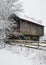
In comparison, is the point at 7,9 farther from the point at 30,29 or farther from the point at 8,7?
the point at 30,29

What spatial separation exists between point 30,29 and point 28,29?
0.72 m

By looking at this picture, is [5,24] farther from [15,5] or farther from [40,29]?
[40,29]

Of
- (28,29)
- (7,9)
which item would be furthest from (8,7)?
(28,29)

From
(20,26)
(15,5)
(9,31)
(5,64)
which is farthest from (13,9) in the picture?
(5,64)

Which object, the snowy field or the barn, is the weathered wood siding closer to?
the barn

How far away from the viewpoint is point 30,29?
38.2 metres

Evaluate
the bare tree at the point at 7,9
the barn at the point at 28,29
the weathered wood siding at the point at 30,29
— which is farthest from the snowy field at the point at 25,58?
the weathered wood siding at the point at 30,29

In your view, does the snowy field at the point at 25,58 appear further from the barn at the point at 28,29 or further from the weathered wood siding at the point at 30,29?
the weathered wood siding at the point at 30,29

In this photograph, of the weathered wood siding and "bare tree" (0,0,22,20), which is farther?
the weathered wood siding

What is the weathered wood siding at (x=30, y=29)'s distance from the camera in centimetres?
3595

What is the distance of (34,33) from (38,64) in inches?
1135

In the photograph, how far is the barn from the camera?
35.2 m

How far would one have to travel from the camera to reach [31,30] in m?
38.5

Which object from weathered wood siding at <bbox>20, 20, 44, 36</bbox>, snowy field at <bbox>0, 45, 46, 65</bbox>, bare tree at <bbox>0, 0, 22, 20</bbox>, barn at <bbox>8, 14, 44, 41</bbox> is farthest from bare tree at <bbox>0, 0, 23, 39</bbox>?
snowy field at <bbox>0, 45, 46, 65</bbox>
